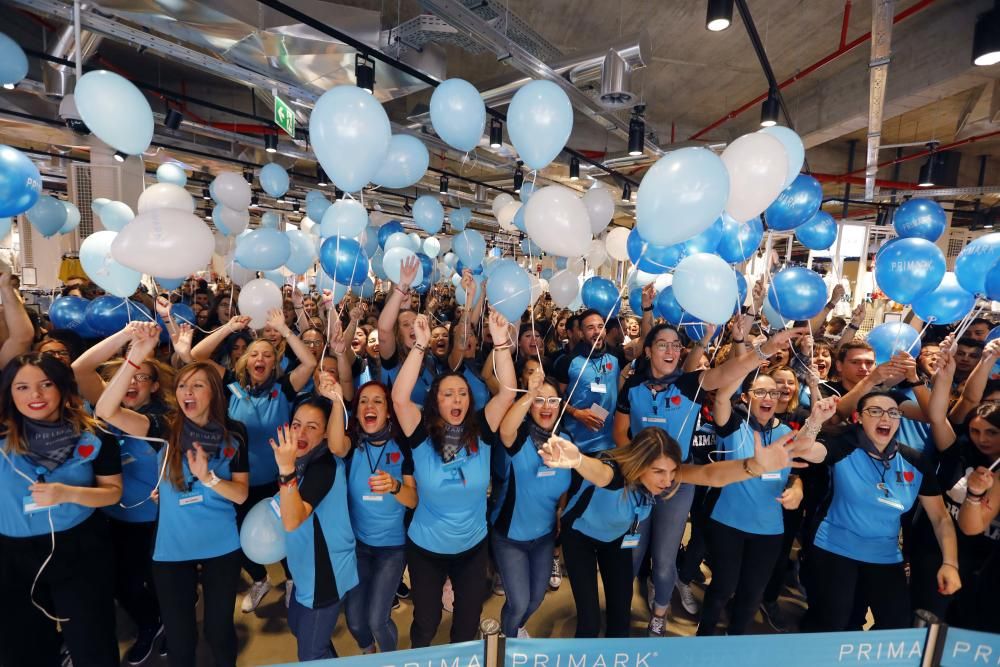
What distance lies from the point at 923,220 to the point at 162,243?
4834 mm

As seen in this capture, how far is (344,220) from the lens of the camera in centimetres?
307

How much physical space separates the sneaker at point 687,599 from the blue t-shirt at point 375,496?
1736 millimetres

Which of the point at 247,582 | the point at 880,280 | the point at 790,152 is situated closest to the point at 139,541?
the point at 247,582

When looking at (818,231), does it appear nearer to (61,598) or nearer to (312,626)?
(312,626)

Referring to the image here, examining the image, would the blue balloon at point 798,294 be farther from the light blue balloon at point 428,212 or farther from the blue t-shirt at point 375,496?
the light blue balloon at point 428,212

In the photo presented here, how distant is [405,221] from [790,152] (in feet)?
37.1

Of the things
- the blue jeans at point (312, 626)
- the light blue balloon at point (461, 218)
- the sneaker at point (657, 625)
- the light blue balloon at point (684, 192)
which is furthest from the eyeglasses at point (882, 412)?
the light blue balloon at point (461, 218)

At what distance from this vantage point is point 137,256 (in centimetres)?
190

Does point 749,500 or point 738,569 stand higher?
point 749,500

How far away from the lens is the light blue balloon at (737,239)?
263 centimetres

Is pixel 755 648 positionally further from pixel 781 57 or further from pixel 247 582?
pixel 781 57

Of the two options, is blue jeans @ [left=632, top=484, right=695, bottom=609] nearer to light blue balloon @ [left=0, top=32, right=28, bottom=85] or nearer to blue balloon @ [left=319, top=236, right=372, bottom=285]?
blue balloon @ [left=319, top=236, right=372, bottom=285]

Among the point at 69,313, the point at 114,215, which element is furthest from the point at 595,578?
the point at 114,215

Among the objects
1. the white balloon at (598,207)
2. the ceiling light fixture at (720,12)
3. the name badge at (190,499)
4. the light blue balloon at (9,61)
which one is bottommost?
the name badge at (190,499)
